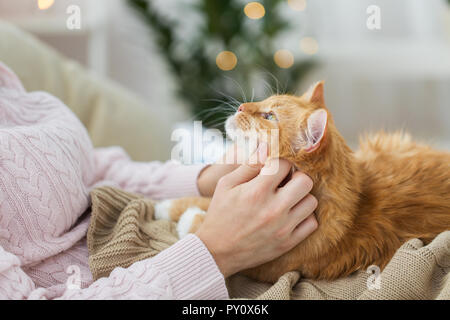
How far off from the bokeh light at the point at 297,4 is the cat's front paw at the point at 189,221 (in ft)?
9.38

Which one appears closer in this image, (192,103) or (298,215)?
(298,215)

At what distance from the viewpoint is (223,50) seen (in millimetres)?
3090

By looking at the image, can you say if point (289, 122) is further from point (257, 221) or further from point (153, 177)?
point (153, 177)

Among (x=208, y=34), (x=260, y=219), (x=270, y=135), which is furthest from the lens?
(x=208, y=34)

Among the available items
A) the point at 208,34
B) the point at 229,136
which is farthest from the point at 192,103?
the point at 229,136

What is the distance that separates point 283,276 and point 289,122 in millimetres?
319

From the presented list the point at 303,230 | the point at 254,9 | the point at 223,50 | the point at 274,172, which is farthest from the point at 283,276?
the point at 254,9

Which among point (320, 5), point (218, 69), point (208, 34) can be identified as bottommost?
point (218, 69)

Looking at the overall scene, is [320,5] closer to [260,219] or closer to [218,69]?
[218,69]

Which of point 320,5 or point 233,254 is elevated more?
point 320,5

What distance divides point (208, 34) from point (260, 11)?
435 millimetres

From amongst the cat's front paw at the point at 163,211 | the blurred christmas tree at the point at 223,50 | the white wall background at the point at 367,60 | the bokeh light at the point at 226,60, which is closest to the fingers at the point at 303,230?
the cat's front paw at the point at 163,211

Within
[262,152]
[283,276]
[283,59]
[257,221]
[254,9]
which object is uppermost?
[254,9]

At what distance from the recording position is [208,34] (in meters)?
3.03
